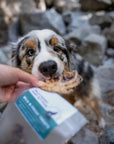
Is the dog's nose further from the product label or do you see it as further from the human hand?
the product label

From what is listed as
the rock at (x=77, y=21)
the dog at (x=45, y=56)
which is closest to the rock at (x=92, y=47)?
the rock at (x=77, y=21)

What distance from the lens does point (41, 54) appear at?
2.06 m

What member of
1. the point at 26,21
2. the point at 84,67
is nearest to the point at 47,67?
the point at 84,67

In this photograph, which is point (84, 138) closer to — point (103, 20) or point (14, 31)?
point (103, 20)

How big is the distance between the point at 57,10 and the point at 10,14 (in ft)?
7.69

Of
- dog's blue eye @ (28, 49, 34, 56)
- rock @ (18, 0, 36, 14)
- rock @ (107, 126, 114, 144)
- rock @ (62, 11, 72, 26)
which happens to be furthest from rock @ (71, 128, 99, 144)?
rock @ (18, 0, 36, 14)

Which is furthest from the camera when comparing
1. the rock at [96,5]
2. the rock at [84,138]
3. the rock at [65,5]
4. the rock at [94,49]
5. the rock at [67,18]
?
the rock at [65,5]

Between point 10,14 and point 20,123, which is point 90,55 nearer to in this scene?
point 10,14

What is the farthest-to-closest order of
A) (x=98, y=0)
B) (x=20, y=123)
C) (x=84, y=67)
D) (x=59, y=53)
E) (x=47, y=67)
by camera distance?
(x=98, y=0), (x=84, y=67), (x=59, y=53), (x=47, y=67), (x=20, y=123)

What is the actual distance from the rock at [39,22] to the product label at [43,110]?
5.90m

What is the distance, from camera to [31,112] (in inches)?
44.5

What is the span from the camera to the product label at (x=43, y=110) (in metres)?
1.04

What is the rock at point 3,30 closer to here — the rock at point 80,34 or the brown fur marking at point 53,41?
the rock at point 80,34

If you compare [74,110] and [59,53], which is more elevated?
[74,110]
